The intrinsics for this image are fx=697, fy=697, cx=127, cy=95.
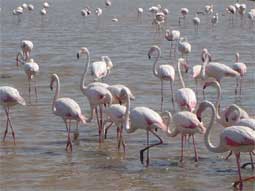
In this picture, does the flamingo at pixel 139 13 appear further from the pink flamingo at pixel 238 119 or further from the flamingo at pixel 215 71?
the pink flamingo at pixel 238 119

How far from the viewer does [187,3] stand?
127 ft

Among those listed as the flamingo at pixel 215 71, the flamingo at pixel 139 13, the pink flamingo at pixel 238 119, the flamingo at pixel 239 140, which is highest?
the flamingo at pixel 139 13

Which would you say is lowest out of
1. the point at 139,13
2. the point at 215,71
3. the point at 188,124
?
the point at 188,124

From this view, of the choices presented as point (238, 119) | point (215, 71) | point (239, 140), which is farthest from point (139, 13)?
point (239, 140)

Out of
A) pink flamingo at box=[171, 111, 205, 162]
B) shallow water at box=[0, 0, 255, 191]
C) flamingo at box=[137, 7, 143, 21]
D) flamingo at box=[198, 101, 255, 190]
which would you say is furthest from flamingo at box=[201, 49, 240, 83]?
flamingo at box=[137, 7, 143, 21]

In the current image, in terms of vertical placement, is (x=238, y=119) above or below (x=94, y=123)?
above

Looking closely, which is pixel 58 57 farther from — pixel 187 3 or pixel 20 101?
pixel 187 3

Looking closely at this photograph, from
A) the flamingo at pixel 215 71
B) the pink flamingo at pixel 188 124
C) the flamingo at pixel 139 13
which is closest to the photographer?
the pink flamingo at pixel 188 124

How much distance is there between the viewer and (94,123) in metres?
10.1

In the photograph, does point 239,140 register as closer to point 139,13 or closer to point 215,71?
point 215,71

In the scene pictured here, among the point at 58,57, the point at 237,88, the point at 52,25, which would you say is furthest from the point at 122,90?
the point at 52,25

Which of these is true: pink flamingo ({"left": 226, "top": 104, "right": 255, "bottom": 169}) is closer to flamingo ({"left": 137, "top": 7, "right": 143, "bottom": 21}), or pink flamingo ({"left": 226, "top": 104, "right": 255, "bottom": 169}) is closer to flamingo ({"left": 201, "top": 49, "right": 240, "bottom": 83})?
flamingo ({"left": 201, "top": 49, "right": 240, "bottom": 83})

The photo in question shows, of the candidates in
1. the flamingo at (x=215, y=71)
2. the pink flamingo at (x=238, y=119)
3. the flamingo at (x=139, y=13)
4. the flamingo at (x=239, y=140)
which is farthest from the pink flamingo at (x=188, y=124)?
the flamingo at (x=139, y=13)

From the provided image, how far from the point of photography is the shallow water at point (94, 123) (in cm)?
725
